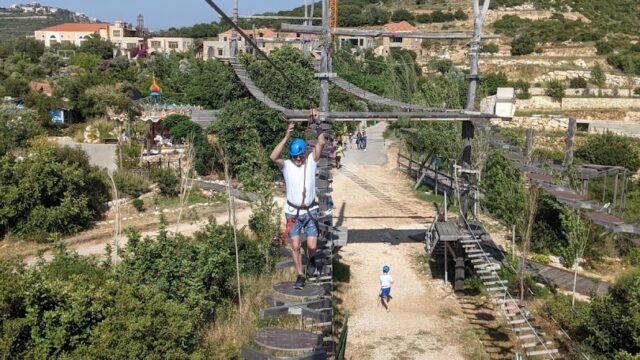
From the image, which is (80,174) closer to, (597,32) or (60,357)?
(60,357)

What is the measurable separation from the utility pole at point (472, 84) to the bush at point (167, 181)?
452 inches

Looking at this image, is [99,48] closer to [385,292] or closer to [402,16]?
[402,16]

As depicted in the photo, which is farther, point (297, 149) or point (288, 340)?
point (297, 149)

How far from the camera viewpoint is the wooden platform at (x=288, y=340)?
5.53 m

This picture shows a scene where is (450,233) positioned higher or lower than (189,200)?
higher

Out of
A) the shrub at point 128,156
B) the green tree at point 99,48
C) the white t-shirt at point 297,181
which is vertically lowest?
the shrub at point 128,156

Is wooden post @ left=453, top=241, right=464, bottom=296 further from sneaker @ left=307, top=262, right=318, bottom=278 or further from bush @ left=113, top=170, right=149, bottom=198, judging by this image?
bush @ left=113, top=170, right=149, bottom=198

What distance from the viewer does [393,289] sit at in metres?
11.8

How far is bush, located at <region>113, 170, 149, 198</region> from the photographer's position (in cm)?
1989

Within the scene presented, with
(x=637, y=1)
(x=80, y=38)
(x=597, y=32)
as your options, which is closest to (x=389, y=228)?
(x=597, y=32)

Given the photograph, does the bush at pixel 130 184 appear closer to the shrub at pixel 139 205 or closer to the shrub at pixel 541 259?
the shrub at pixel 139 205

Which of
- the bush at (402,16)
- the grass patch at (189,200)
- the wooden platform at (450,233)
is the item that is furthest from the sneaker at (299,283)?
the bush at (402,16)

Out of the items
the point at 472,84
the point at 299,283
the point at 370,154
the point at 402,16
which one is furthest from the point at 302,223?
the point at 402,16

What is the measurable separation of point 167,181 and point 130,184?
→ 1283 millimetres
